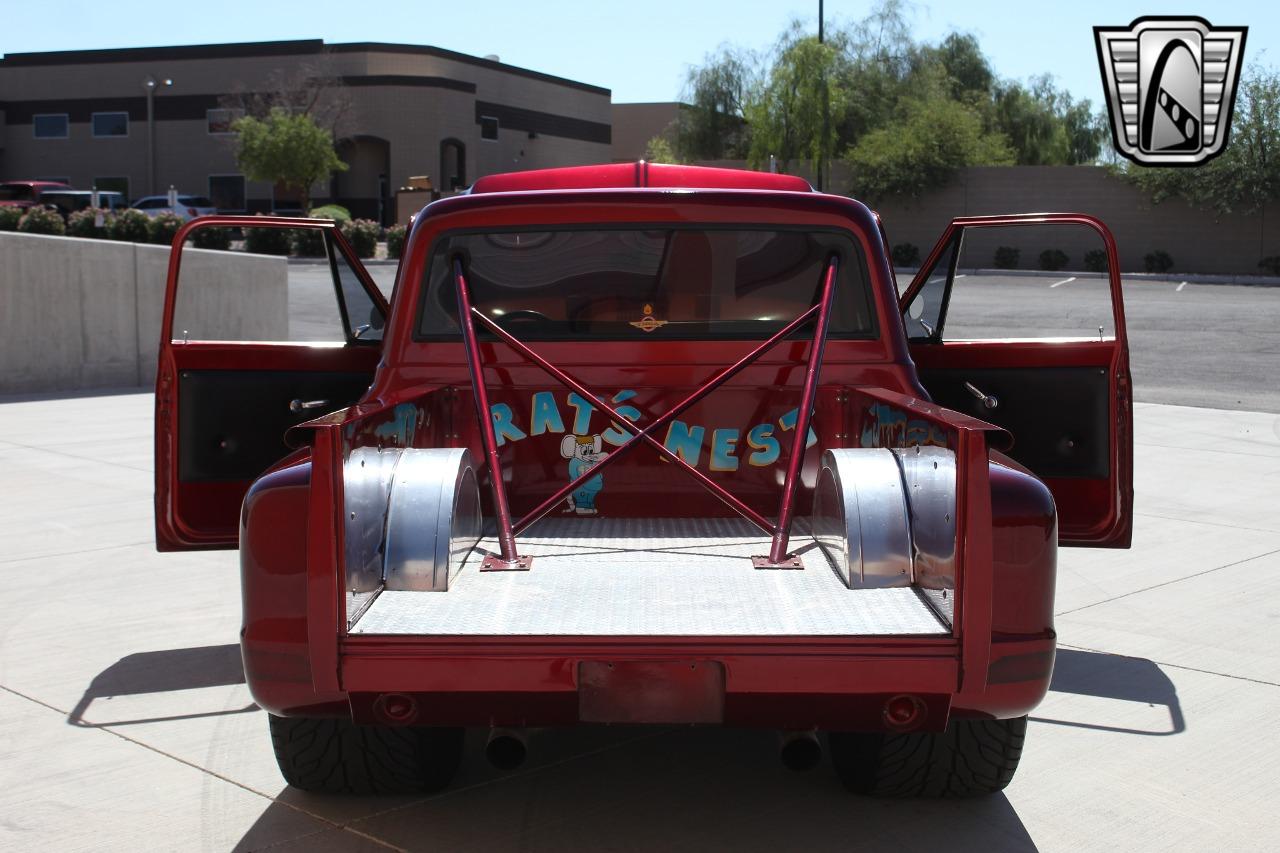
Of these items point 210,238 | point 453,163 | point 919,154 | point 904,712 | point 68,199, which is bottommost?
point 904,712

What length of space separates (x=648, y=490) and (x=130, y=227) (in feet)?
123

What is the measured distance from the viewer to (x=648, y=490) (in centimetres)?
473

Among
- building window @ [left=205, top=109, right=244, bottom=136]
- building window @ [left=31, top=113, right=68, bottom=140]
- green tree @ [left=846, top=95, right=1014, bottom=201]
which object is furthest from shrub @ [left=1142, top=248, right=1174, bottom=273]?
building window @ [left=31, top=113, right=68, bottom=140]

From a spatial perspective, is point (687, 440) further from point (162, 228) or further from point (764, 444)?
point (162, 228)

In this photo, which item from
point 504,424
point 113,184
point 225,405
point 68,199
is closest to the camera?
point 504,424

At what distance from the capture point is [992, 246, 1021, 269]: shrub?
4631 cm

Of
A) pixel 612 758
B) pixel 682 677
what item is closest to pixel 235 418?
pixel 612 758

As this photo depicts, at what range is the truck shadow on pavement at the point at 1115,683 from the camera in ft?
16.1

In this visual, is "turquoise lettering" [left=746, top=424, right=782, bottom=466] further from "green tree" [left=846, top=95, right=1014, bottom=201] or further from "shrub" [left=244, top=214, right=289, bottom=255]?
"green tree" [left=846, top=95, right=1014, bottom=201]

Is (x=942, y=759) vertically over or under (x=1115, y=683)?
over

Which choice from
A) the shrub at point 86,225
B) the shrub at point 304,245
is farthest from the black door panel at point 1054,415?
the shrub at point 304,245

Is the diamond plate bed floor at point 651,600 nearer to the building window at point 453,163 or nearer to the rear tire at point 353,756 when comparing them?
the rear tire at point 353,756

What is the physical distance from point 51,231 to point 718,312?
112 ft

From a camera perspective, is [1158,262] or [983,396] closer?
[983,396]
